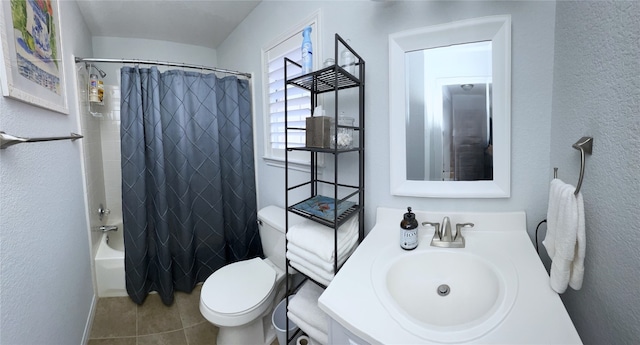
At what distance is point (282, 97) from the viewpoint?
1751 mm

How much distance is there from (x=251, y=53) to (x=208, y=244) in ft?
5.16

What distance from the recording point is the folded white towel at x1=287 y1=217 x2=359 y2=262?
1.04 meters

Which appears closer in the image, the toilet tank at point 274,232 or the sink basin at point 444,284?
the sink basin at point 444,284

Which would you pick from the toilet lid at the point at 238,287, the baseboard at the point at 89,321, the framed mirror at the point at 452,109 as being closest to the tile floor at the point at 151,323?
the baseboard at the point at 89,321

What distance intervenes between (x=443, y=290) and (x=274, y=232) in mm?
1017

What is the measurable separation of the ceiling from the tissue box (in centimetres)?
139

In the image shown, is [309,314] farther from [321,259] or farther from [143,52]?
[143,52]

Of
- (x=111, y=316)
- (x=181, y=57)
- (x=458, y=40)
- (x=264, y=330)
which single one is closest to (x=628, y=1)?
(x=458, y=40)

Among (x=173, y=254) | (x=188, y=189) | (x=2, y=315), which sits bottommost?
(x=173, y=254)

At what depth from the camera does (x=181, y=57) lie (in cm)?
263

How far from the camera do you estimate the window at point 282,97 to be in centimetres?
152

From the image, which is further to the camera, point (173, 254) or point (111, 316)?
point (173, 254)

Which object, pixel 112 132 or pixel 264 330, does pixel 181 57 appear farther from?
pixel 264 330

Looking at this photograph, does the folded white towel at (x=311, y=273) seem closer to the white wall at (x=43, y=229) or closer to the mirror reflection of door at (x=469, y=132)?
the mirror reflection of door at (x=469, y=132)
